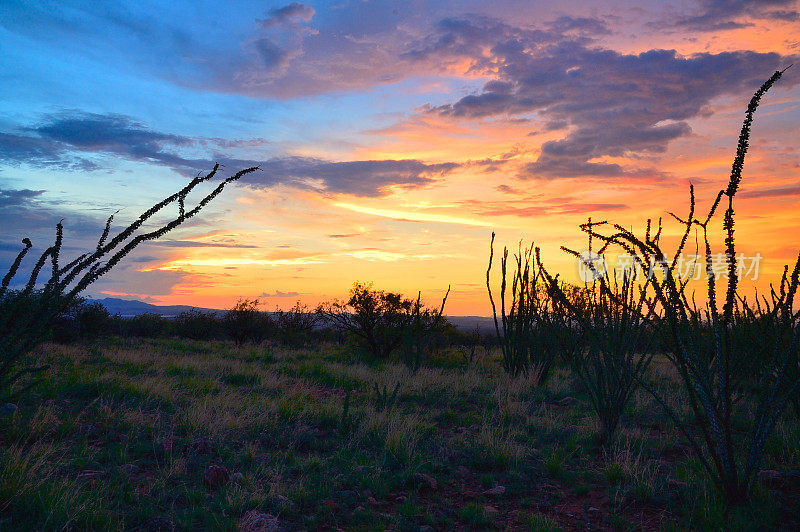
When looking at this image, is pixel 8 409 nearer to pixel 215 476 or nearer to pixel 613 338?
pixel 215 476

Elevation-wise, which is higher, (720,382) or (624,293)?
(624,293)

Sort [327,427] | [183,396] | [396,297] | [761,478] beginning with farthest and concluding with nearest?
[396,297]
[183,396]
[327,427]
[761,478]

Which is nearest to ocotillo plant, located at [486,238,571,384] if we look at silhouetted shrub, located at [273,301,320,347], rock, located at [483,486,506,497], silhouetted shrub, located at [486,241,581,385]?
silhouetted shrub, located at [486,241,581,385]

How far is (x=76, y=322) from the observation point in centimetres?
2077

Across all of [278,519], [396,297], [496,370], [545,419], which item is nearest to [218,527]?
[278,519]

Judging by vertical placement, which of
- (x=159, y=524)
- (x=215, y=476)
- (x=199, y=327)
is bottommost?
(x=159, y=524)

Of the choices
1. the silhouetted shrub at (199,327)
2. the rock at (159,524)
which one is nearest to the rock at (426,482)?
the rock at (159,524)

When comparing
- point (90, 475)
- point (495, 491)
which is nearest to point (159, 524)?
point (90, 475)

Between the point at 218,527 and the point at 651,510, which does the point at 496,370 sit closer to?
the point at 651,510

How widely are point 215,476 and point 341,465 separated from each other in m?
1.35

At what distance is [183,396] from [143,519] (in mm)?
4675

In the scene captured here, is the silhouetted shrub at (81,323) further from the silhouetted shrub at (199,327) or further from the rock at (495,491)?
the rock at (495,491)

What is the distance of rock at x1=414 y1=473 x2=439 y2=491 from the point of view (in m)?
5.18

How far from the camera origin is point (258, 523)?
13.6 feet
